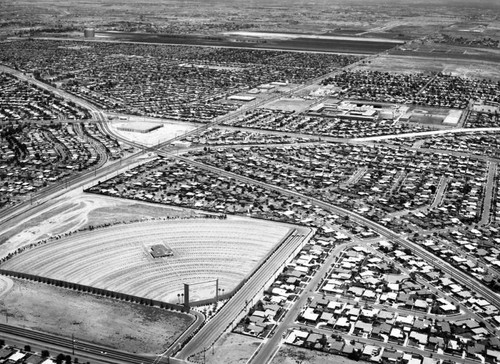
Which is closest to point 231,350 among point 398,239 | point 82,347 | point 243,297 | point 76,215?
point 243,297

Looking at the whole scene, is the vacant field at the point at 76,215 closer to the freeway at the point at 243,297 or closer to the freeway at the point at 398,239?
the freeway at the point at 243,297

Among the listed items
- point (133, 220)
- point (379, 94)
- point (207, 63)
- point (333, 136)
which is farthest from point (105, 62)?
point (133, 220)

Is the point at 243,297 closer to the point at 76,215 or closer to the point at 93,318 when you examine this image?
the point at 93,318

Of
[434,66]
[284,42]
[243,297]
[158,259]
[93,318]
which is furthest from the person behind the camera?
[284,42]

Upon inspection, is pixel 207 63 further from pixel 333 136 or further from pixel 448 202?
pixel 448 202

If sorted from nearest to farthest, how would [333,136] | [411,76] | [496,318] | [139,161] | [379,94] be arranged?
[496,318]
[139,161]
[333,136]
[379,94]
[411,76]

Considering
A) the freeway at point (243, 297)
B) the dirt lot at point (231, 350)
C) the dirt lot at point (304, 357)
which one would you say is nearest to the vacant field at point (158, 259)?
the freeway at point (243, 297)
